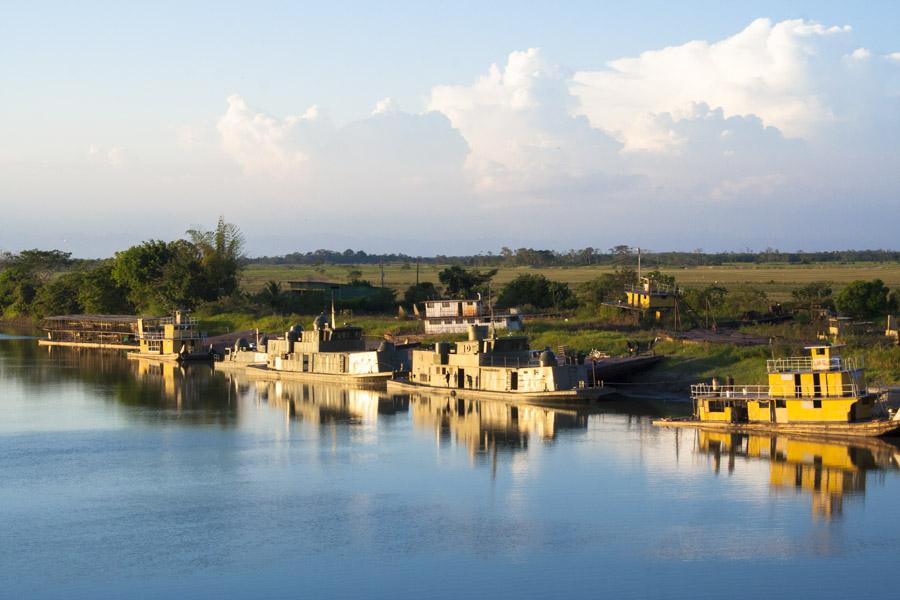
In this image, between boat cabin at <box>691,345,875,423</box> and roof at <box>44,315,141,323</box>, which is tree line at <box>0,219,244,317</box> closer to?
roof at <box>44,315,141,323</box>

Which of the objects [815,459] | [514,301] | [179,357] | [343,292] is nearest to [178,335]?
[179,357]

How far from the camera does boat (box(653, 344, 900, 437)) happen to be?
1785 inches

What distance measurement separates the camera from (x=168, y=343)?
93625 millimetres

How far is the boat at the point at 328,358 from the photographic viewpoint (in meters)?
70.7

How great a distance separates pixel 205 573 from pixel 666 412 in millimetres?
30252

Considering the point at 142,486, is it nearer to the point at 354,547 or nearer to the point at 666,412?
the point at 354,547

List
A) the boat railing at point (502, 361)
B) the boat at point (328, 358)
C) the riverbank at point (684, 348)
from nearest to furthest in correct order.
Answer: the riverbank at point (684, 348) < the boat railing at point (502, 361) < the boat at point (328, 358)

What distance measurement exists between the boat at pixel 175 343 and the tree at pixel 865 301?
4839 centimetres

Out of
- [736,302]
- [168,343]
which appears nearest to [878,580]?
[736,302]

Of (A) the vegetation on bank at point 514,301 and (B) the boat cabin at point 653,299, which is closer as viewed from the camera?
(A) the vegetation on bank at point 514,301

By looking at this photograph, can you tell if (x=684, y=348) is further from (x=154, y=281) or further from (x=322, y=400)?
(x=154, y=281)

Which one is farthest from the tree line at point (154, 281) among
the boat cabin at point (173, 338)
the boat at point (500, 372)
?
the boat at point (500, 372)

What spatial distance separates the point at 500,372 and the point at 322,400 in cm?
1039

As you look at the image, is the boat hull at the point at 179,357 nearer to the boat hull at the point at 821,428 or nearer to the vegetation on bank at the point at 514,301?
the vegetation on bank at the point at 514,301
